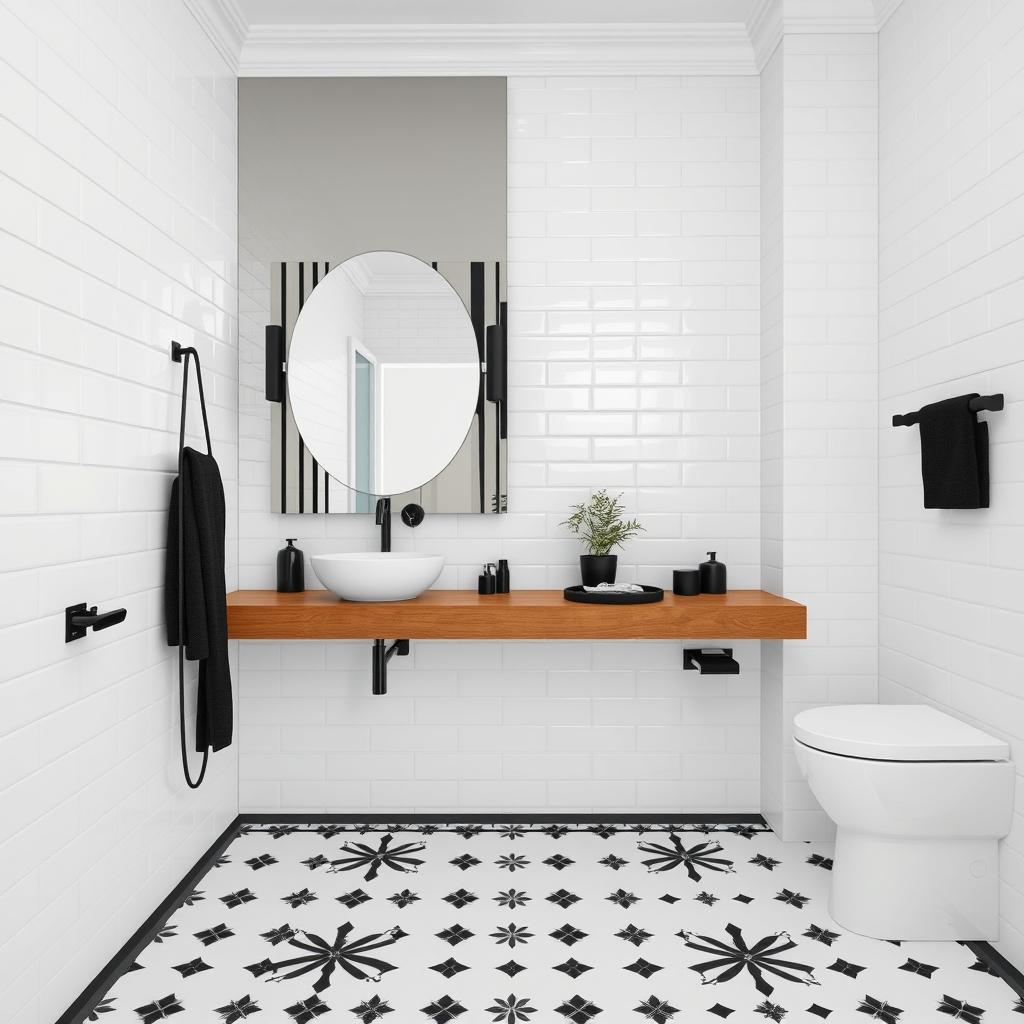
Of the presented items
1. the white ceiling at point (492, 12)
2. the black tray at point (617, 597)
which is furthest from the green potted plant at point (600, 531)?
the white ceiling at point (492, 12)

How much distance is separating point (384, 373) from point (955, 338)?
195 centimetres

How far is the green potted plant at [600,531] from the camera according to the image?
2795 millimetres

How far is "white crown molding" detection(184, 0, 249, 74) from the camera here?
2574 millimetres

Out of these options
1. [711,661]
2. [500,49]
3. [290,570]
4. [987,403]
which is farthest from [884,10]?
[290,570]

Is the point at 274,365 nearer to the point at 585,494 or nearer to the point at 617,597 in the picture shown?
the point at 585,494

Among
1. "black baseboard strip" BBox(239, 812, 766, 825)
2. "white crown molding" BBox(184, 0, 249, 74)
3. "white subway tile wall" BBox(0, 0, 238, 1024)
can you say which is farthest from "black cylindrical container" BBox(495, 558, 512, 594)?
"white crown molding" BBox(184, 0, 249, 74)

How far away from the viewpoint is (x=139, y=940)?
210 cm

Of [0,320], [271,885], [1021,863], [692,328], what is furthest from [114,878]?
[692,328]

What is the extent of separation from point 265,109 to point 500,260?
1.07m

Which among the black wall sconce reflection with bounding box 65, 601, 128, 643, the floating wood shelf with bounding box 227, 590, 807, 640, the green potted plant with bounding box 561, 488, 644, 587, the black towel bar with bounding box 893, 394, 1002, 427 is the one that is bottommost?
the floating wood shelf with bounding box 227, 590, 807, 640

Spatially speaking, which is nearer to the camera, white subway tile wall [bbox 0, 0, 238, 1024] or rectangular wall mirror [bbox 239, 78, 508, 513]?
white subway tile wall [bbox 0, 0, 238, 1024]

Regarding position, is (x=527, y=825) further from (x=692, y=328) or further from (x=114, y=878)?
(x=692, y=328)

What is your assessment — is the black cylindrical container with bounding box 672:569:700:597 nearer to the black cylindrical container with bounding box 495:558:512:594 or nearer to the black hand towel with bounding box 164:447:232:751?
the black cylindrical container with bounding box 495:558:512:594

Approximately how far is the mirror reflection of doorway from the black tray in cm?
89
